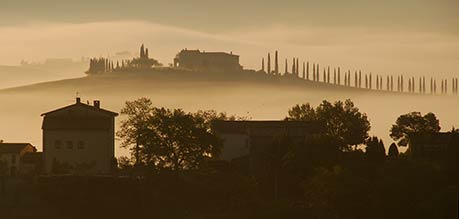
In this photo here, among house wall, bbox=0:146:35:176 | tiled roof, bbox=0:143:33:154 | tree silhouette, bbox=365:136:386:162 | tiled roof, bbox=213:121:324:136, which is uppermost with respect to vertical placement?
tiled roof, bbox=213:121:324:136

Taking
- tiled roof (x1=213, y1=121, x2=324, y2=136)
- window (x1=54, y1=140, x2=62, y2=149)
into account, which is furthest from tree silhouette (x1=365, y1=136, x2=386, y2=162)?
window (x1=54, y1=140, x2=62, y2=149)

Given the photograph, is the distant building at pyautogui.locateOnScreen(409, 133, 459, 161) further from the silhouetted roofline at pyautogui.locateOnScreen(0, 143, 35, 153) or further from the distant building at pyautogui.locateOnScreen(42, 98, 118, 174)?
the silhouetted roofline at pyautogui.locateOnScreen(0, 143, 35, 153)

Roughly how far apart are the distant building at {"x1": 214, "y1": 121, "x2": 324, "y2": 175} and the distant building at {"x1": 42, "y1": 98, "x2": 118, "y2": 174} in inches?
358

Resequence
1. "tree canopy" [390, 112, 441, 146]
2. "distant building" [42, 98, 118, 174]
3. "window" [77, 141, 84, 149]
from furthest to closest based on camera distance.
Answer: "tree canopy" [390, 112, 441, 146] < "window" [77, 141, 84, 149] < "distant building" [42, 98, 118, 174]

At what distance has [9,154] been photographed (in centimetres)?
10912

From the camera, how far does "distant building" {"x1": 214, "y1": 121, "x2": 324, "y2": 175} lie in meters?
89.4

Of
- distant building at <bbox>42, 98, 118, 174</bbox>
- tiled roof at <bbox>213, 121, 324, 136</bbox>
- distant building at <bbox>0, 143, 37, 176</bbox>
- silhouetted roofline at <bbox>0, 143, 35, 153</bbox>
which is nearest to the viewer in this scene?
distant building at <bbox>42, 98, 118, 174</bbox>

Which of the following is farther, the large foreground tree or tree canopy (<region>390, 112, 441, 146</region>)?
tree canopy (<region>390, 112, 441, 146</region>)

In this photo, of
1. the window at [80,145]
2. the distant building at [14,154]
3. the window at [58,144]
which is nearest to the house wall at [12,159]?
the distant building at [14,154]

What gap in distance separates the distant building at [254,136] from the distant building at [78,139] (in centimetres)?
908

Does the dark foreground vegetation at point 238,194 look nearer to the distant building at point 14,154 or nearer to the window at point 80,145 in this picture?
the window at point 80,145

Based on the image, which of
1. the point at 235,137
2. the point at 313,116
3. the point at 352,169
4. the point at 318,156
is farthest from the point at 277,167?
the point at 313,116

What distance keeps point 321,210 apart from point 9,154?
1959 inches

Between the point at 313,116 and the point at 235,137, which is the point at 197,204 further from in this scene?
the point at 313,116
